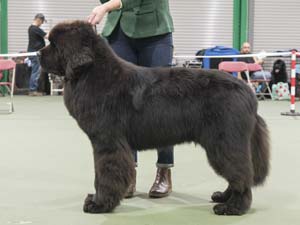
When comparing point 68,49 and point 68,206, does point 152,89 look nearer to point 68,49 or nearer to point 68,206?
point 68,49

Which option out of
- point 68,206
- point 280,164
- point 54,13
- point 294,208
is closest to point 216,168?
point 294,208

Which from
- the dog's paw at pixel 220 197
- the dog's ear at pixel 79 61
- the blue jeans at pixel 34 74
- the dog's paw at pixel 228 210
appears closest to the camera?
the dog's ear at pixel 79 61

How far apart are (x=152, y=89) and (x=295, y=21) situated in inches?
472

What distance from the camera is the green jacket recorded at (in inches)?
133

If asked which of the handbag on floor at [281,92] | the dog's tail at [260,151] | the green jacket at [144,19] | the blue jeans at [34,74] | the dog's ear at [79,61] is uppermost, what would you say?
the green jacket at [144,19]

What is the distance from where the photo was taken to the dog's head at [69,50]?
109 inches

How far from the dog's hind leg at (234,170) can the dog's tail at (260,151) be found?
0.13 meters

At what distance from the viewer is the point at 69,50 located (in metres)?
2.78

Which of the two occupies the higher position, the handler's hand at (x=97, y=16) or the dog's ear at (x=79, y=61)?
the handler's hand at (x=97, y=16)

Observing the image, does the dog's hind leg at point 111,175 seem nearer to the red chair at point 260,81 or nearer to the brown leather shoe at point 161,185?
the brown leather shoe at point 161,185

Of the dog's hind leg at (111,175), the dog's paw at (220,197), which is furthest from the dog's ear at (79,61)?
the dog's paw at (220,197)

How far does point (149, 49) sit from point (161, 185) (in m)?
0.91

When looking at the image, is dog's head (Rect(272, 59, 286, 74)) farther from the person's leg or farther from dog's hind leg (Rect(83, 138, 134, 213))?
dog's hind leg (Rect(83, 138, 134, 213))

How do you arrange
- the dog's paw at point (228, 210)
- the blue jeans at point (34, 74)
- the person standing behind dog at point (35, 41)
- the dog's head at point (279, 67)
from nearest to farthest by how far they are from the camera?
Result: the dog's paw at point (228, 210) < the person standing behind dog at point (35, 41) < the blue jeans at point (34, 74) < the dog's head at point (279, 67)
